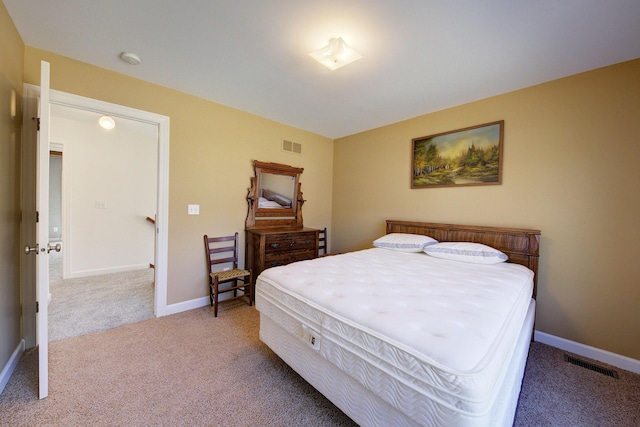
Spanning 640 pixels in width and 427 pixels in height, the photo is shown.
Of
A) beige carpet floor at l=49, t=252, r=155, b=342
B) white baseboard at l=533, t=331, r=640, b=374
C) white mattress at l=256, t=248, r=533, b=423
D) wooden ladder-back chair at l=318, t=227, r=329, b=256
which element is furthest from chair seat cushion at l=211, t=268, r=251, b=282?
white baseboard at l=533, t=331, r=640, b=374

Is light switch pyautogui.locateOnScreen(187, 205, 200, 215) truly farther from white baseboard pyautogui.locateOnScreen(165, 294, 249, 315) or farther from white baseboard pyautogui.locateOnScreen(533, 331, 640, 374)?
white baseboard pyautogui.locateOnScreen(533, 331, 640, 374)

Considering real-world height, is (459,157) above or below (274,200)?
above

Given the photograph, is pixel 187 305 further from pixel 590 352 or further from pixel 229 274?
pixel 590 352

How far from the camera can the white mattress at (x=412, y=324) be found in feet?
3.13

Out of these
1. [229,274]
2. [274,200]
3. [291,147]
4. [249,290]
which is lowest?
[249,290]

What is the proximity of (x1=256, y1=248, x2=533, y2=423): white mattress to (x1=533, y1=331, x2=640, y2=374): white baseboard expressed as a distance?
0.86 metres

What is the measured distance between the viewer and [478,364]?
0.95 metres

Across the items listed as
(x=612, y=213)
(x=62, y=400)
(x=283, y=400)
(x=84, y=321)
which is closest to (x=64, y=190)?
(x=84, y=321)

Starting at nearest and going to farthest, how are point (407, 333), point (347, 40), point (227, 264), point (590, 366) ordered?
point (407, 333)
point (347, 40)
point (590, 366)
point (227, 264)

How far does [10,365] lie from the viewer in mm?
1791

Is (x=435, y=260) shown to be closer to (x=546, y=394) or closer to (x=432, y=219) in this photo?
(x=432, y=219)

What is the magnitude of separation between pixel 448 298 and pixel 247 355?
5.51 feet

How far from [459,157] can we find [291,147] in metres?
2.38

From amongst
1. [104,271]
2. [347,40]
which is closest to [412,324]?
[347,40]
